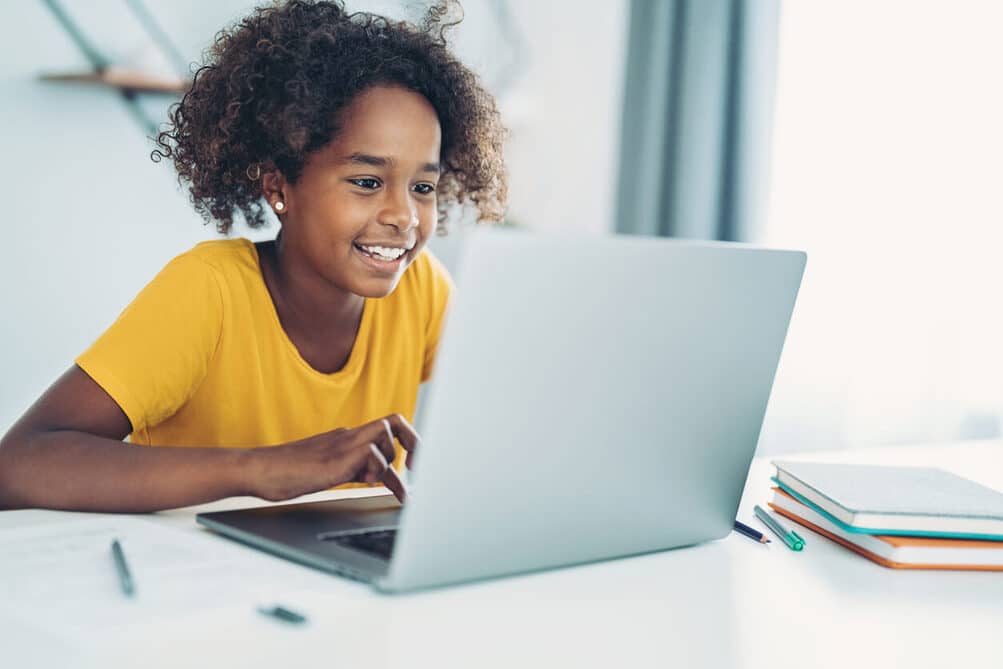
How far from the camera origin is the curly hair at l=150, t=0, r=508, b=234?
49.2 inches

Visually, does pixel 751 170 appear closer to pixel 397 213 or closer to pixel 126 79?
pixel 397 213

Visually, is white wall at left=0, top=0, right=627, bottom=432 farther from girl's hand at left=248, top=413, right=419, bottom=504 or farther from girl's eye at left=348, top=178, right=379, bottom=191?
girl's hand at left=248, top=413, right=419, bottom=504

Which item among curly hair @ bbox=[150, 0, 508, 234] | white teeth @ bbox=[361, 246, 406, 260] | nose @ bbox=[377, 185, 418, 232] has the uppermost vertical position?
curly hair @ bbox=[150, 0, 508, 234]

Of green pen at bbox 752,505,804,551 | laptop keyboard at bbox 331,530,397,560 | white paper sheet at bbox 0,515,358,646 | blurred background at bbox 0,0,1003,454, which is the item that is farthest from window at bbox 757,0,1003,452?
white paper sheet at bbox 0,515,358,646

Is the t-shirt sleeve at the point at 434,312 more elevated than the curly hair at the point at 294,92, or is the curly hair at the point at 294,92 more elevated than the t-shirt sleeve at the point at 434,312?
the curly hair at the point at 294,92

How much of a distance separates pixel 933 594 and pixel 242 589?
512 millimetres

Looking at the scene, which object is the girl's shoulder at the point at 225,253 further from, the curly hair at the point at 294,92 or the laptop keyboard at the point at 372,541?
the laptop keyboard at the point at 372,541

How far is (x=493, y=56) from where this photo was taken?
10.2ft

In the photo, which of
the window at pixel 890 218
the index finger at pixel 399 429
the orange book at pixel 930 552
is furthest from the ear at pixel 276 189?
the window at pixel 890 218

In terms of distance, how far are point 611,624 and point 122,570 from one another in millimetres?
319

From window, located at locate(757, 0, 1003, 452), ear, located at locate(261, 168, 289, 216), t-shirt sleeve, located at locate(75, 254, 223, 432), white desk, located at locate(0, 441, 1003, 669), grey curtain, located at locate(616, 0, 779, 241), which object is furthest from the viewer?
grey curtain, located at locate(616, 0, 779, 241)

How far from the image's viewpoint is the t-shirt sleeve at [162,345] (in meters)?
1.04

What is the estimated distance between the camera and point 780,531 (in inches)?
35.7

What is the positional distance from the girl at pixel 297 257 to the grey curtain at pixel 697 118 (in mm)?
1116
